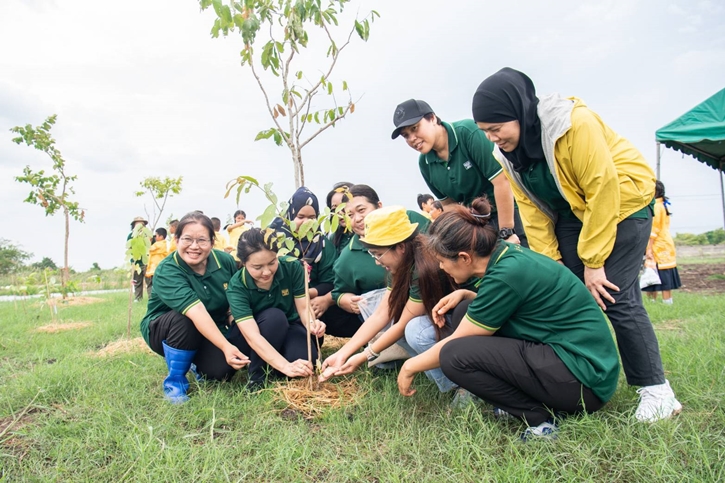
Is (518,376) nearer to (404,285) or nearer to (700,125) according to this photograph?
(404,285)

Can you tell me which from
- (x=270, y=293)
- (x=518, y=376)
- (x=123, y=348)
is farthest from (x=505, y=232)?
(x=123, y=348)

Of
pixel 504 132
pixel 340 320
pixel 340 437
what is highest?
pixel 504 132

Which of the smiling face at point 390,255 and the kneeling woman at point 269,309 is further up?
the smiling face at point 390,255

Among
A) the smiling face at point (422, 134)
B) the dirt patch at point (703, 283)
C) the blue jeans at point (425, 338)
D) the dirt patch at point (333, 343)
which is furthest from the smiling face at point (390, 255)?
the dirt patch at point (703, 283)

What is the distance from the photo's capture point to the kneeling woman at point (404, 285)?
93.9 inches

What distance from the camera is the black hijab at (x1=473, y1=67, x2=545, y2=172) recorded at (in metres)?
1.98

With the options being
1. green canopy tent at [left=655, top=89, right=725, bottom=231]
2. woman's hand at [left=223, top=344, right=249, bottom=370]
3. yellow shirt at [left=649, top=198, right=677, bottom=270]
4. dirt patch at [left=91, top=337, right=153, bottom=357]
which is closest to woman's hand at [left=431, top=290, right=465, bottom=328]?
woman's hand at [left=223, top=344, right=249, bottom=370]

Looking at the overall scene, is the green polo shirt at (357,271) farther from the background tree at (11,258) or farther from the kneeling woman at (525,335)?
the background tree at (11,258)

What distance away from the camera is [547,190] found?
7.23ft

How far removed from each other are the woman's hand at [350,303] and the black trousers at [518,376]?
45.9 inches

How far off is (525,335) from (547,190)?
0.70 metres

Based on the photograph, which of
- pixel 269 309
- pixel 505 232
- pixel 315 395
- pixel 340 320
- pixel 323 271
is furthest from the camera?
pixel 323 271

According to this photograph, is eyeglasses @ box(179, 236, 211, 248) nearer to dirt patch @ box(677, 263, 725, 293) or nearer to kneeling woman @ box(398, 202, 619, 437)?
kneeling woman @ box(398, 202, 619, 437)

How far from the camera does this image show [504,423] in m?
2.09
